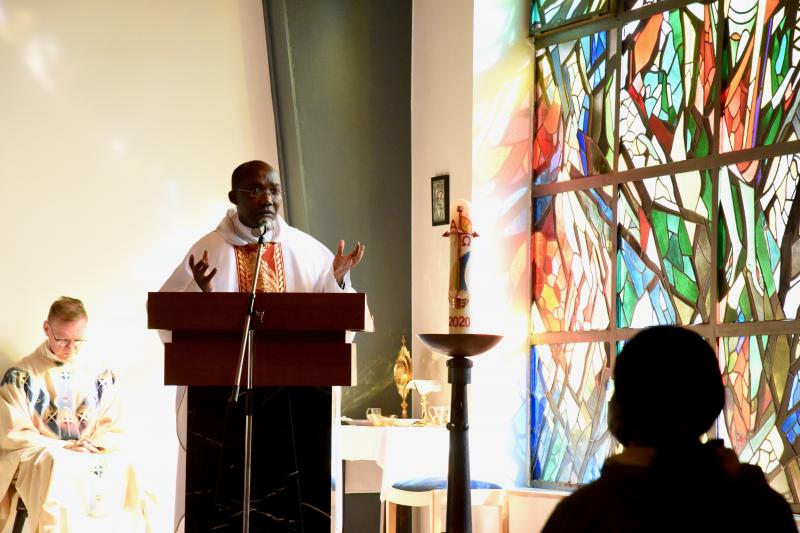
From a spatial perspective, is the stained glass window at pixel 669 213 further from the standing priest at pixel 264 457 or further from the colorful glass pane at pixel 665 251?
the standing priest at pixel 264 457

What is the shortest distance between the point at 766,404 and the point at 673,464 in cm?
430

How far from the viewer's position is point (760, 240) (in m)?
5.86

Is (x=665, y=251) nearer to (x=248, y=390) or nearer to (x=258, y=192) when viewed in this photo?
(x=258, y=192)

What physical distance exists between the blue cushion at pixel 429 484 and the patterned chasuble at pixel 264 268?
192 centimetres

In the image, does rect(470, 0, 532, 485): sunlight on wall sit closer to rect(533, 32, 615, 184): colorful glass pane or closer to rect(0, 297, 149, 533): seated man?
rect(533, 32, 615, 184): colorful glass pane

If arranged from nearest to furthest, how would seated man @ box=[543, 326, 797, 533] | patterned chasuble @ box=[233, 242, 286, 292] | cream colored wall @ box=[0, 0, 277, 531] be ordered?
seated man @ box=[543, 326, 797, 533] → patterned chasuble @ box=[233, 242, 286, 292] → cream colored wall @ box=[0, 0, 277, 531]

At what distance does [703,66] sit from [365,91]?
240cm

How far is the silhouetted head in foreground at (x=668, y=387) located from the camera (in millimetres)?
1742

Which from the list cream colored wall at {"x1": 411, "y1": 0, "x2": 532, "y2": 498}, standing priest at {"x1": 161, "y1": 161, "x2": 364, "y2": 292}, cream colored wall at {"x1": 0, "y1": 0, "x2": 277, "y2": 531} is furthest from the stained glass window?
standing priest at {"x1": 161, "y1": 161, "x2": 364, "y2": 292}

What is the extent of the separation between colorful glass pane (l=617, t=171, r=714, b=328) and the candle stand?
1.44 metres

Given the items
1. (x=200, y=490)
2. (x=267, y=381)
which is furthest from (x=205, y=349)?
(x=200, y=490)

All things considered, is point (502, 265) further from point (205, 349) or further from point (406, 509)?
point (205, 349)

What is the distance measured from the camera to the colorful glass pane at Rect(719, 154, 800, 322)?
18.7 ft

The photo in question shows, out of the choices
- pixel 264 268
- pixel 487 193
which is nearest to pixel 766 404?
pixel 487 193
